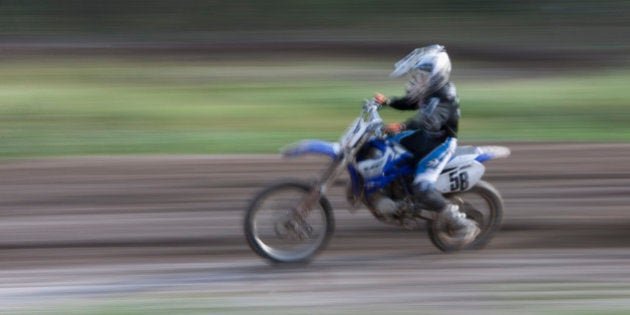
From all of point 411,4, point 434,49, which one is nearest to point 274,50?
point 411,4

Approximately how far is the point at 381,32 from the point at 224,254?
15.2 m

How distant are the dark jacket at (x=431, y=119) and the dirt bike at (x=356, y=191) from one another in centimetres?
12

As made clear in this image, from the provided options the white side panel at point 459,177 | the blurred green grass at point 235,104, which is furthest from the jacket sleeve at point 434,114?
the blurred green grass at point 235,104

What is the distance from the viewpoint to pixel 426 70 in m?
8.31

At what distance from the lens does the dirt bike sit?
27.3ft

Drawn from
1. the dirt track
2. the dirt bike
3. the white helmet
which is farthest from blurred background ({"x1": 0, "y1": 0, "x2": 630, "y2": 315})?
the white helmet

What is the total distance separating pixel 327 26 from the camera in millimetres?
24422

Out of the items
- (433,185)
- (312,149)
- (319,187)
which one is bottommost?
(433,185)

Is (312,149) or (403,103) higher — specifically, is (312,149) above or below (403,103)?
below

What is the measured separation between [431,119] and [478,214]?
3.76 ft

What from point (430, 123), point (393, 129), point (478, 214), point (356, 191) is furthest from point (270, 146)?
point (393, 129)

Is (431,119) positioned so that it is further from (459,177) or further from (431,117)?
(459,177)

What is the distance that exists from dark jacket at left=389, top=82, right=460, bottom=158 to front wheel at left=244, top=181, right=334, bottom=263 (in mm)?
861

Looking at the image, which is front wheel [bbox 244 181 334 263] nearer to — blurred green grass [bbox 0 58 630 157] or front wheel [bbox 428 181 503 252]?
front wheel [bbox 428 181 503 252]
